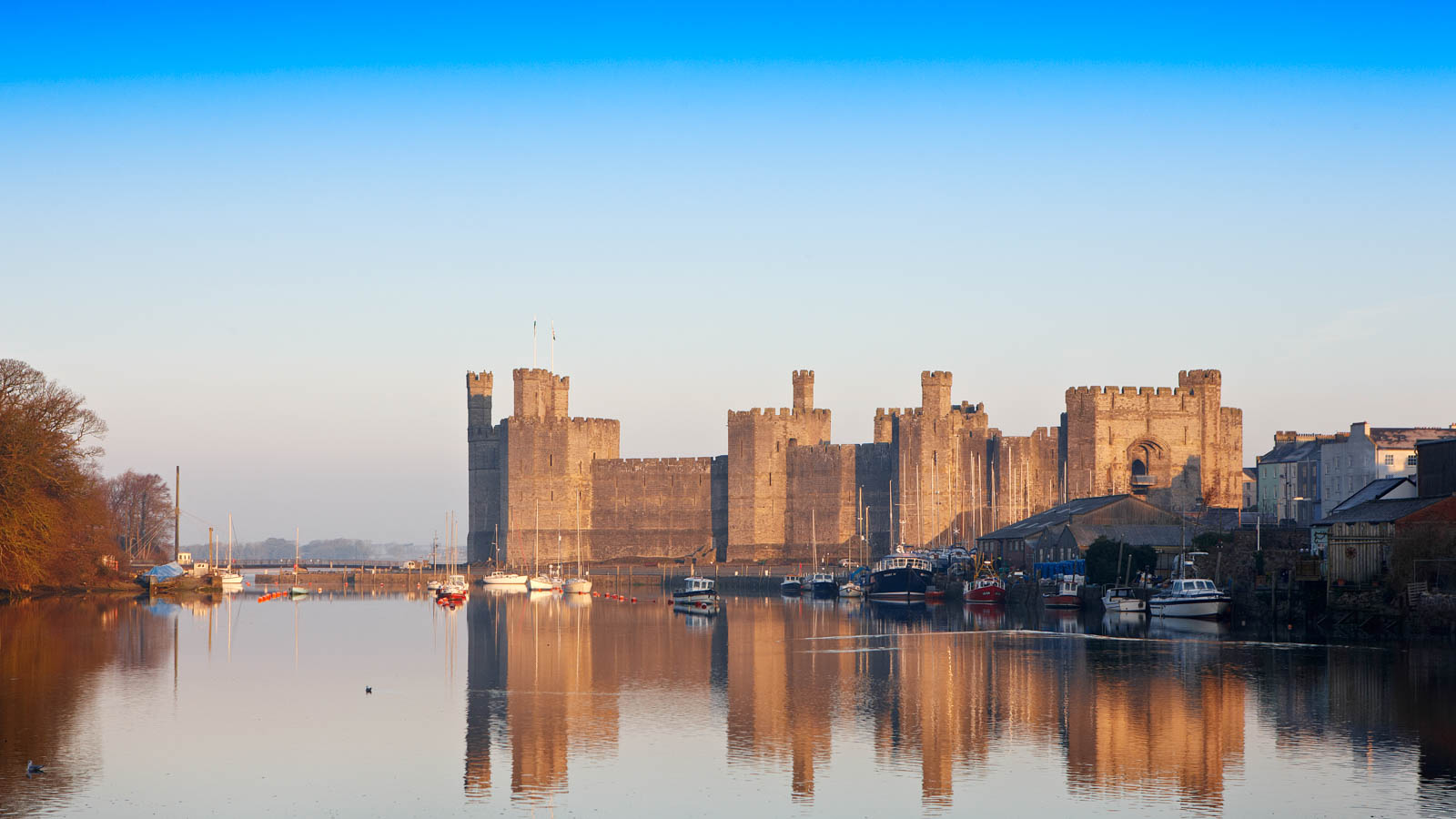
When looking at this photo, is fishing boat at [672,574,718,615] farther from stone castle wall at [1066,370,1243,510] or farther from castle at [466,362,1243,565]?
stone castle wall at [1066,370,1243,510]

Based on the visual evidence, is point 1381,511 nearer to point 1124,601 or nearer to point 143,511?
point 1124,601

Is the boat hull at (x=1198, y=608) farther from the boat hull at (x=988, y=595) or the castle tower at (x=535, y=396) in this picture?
the castle tower at (x=535, y=396)

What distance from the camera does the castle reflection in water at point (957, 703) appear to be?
17.4 meters

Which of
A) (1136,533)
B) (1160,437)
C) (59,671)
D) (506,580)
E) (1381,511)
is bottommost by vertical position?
(506,580)

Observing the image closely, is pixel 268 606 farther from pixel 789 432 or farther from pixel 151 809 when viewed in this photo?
pixel 151 809

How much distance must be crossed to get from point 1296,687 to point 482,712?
37.7ft

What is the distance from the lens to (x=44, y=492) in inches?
1813

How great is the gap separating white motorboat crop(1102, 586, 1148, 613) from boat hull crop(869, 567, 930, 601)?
432 inches

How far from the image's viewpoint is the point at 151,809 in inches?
592

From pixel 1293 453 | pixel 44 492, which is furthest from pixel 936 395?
pixel 44 492

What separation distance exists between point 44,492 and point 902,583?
2654 centimetres

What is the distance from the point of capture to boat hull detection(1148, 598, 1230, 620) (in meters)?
37.9

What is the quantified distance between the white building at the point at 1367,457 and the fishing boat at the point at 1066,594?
903 centimetres

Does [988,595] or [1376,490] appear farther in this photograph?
[988,595]
